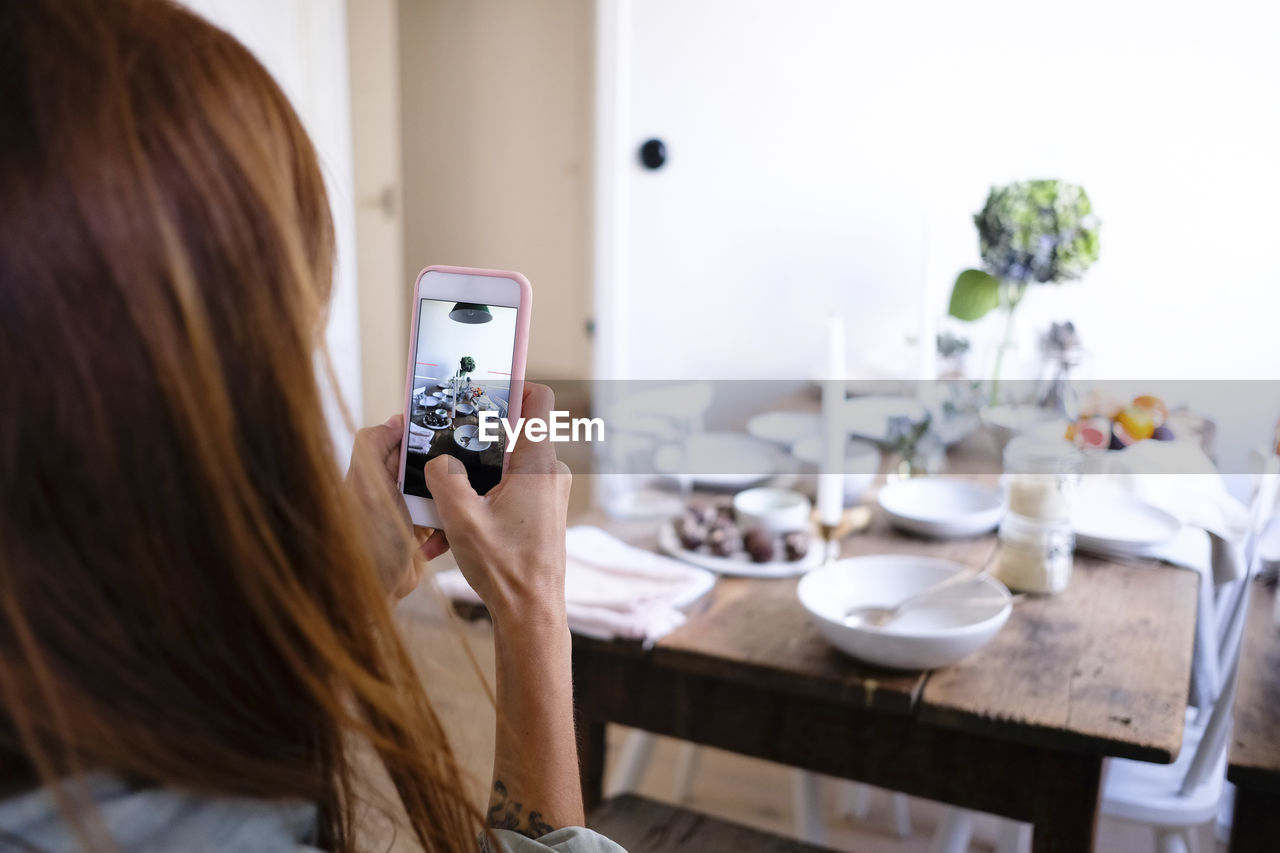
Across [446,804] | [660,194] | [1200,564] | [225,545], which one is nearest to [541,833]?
[446,804]

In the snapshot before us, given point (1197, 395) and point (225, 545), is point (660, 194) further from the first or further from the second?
point (225, 545)

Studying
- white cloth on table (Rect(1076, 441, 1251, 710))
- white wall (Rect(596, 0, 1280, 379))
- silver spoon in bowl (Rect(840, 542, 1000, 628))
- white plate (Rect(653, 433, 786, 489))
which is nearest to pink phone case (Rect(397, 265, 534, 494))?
silver spoon in bowl (Rect(840, 542, 1000, 628))

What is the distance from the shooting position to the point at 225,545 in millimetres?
382

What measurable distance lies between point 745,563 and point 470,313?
2.14ft

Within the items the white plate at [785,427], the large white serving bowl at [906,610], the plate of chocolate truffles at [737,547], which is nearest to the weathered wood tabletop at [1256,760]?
the large white serving bowl at [906,610]

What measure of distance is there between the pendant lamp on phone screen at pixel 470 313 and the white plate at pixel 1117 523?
0.95 m

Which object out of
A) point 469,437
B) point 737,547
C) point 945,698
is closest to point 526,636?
point 469,437

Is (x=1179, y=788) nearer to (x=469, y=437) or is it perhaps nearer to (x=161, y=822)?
(x=469, y=437)

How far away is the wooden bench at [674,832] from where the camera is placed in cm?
108

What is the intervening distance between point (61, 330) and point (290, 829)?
0.22m

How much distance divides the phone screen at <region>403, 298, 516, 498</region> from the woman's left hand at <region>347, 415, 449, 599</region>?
21mm

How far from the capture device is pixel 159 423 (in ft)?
1.18

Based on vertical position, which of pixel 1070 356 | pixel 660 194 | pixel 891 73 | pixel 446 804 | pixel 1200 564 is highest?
pixel 891 73

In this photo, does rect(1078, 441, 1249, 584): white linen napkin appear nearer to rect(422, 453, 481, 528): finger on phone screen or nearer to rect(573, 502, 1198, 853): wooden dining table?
rect(573, 502, 1198, 853): wooden dining table
